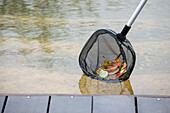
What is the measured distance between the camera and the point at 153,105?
1236 millimetres

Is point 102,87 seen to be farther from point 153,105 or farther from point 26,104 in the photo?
point 26,104

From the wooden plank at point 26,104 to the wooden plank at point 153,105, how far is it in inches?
18.2

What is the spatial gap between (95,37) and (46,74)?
0.36 metres

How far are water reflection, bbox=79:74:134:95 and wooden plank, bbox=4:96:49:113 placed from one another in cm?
23

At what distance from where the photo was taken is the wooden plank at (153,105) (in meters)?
1.21

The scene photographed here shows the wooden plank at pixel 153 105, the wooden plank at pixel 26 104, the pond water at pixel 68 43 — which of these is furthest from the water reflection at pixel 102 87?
the wooden plank at pixel 26 104

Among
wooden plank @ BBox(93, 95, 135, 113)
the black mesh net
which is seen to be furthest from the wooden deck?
the black mesh net

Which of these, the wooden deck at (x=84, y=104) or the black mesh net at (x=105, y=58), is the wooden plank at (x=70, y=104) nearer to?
the wooden deck at (x=84, y=104)

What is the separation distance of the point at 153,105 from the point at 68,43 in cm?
79

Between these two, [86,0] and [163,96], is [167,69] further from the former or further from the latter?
[86,0]

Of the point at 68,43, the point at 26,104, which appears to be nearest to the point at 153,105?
the point at 26,104

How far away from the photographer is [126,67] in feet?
4.52

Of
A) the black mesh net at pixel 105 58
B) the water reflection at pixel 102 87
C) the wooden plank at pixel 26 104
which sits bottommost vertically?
the wooden plank at pixel 26 104

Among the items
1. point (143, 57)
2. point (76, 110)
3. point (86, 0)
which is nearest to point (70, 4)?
point (86, 0)
